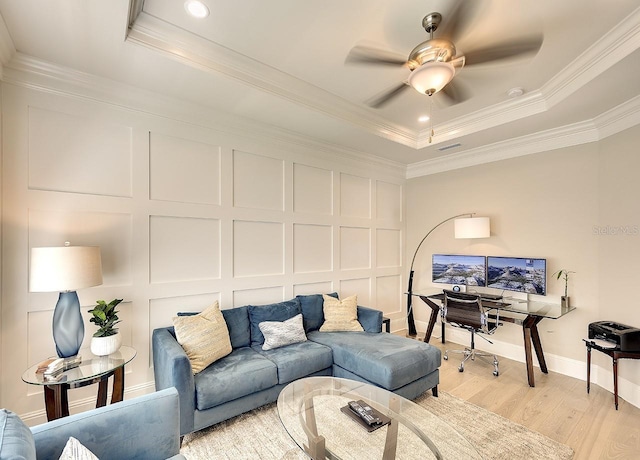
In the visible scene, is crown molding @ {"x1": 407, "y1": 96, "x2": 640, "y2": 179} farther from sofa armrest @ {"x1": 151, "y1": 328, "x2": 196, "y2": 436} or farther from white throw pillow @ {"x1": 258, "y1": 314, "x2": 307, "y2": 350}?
sofa armrest @ {"x1": 151, "y1": 328, "x2": 196, "y2": 436}

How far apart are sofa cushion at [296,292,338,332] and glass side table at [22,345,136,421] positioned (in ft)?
5.86

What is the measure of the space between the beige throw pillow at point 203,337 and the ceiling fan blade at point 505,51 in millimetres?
2882

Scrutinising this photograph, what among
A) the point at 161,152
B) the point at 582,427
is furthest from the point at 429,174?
the point at 161,152

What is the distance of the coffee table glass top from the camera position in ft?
6.19

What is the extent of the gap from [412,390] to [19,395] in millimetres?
3106

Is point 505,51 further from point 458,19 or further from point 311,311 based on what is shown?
point 311,311

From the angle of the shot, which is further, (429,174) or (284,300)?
(429,174)

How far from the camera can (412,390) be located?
269cm

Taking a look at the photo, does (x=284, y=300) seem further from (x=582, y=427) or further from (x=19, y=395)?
(x=582, y=427)

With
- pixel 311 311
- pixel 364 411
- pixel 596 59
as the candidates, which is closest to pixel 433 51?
pixel 596 59

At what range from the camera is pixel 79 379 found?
6.28ft

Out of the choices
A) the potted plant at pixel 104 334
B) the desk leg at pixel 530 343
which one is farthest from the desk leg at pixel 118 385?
the desk leg at pixel 530 343

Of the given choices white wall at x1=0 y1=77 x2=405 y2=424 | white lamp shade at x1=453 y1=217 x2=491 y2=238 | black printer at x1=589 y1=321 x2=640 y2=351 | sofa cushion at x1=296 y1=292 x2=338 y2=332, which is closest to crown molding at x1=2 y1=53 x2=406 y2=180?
white wall at x1=0 y1=77 x2=405 y2=424

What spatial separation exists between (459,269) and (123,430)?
417cm
